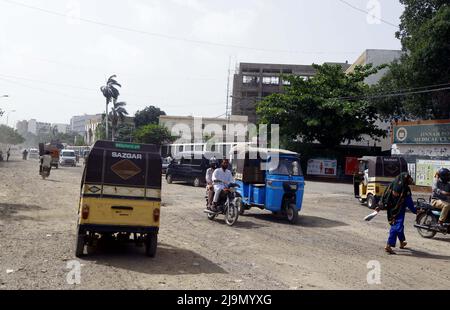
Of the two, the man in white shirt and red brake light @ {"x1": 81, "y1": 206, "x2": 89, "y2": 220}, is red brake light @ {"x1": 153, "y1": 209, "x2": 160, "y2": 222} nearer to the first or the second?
red brake light @ {"x1": 81, "y1": 206, "x2": 89, "y2": 220}

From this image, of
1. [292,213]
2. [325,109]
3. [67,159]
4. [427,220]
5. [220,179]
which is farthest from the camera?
[67,159]

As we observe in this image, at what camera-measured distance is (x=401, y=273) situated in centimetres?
809

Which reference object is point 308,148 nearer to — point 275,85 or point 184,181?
point 184,181

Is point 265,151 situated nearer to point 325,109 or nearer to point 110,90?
point 325,109

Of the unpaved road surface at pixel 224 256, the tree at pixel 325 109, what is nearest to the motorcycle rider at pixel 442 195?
the unpaved road surface at pixel 224 256

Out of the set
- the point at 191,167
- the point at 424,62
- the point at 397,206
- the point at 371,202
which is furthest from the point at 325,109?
the point at 397,206

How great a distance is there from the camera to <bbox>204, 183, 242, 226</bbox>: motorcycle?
43.0 feet

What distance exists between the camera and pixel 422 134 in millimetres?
30625

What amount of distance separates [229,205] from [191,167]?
16242 millimetres

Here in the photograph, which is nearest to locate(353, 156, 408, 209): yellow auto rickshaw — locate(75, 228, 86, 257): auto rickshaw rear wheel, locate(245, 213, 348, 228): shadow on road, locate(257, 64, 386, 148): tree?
locate(245, 213, 348, 228): shadow on road

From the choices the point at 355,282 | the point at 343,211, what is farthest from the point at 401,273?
the point at 343,211

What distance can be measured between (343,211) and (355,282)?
1173 centimetres

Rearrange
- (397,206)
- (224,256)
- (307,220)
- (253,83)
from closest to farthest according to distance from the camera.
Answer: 1. (224,256)
2. (397,206)
3. (307,220)
4. (253,83)

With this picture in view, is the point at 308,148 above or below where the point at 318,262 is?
above
